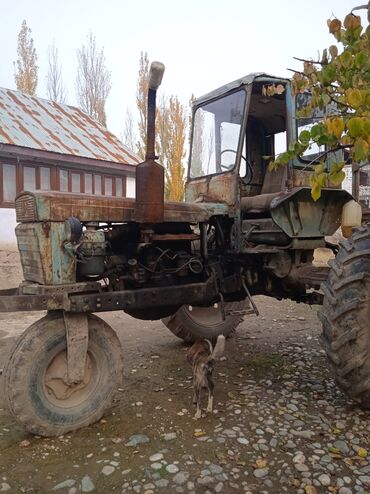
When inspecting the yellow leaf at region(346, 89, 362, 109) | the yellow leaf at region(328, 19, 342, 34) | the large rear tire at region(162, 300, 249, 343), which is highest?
the yellow leaf at region(328, 19, 342, 34)

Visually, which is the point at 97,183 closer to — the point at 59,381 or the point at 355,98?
the point at 59,381

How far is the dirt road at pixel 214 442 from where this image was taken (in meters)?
2.40

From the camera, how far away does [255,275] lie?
4.27 metres

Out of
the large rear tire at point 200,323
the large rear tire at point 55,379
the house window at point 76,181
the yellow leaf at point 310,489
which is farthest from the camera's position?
the house window at point 76,181

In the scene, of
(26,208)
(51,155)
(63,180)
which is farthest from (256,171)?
(63,180)

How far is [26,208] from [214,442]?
6.66 feet

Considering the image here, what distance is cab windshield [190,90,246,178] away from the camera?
4191 mm

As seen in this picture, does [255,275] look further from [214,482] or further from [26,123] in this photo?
[26,123]

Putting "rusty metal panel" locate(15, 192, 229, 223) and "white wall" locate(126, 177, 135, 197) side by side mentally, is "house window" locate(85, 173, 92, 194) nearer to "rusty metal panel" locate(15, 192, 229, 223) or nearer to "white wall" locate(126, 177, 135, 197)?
"white wall" locate(126, 177, 135, 197)

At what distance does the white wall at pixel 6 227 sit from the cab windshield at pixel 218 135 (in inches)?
362

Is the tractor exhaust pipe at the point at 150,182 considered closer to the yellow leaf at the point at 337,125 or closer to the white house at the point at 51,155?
the yellow leaf at the point at 337,125

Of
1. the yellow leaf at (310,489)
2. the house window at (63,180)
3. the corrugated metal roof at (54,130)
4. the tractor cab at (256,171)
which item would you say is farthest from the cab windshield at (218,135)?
the house window at (63,180)

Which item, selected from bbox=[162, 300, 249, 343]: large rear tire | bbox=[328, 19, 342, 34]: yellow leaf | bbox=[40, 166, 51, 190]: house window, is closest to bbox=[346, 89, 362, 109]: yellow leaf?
bbox=[328, 19, 342, 34]: yellow leaf

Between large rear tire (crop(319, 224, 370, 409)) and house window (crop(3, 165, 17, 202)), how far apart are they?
11.2 m
